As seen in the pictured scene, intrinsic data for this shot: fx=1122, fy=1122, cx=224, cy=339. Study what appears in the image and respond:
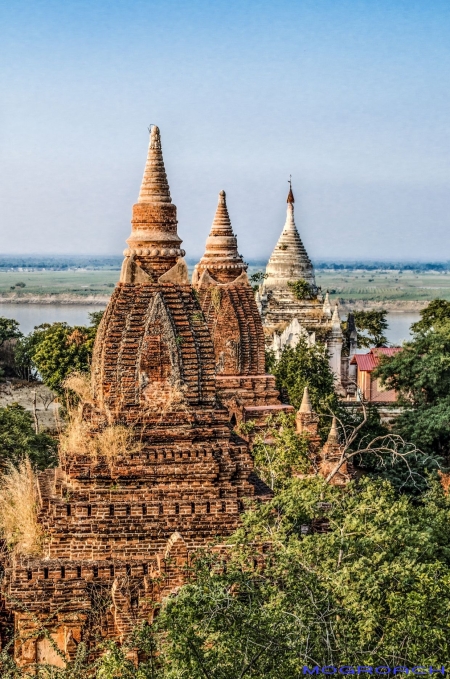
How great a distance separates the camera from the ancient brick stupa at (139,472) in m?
14.3

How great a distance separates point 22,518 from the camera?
15.3 meters

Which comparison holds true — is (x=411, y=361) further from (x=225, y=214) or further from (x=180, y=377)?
(x=180, y=377)

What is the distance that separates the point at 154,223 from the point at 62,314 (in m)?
127

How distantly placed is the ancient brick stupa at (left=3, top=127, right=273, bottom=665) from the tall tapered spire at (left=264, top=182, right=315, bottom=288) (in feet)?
106

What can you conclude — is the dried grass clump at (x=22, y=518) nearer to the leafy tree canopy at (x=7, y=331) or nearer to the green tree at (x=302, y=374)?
the green tree at (x=302, y=374)

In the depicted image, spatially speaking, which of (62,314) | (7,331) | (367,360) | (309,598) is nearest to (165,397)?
(309,598)

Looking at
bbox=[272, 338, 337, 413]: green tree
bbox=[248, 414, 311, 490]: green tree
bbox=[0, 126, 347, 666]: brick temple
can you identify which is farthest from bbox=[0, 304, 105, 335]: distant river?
bbox=[0, 126, 347, 666]: brick temple

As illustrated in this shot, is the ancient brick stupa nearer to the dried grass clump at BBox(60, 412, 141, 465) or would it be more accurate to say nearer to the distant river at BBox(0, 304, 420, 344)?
the dried grass clump at BBox(60, 412, 141, 465)

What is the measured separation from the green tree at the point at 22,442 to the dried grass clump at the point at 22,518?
9855mm

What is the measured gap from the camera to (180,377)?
16.1 m

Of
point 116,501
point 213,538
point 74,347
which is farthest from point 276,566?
point 74,347

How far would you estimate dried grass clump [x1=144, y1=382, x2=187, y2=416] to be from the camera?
16.0 m

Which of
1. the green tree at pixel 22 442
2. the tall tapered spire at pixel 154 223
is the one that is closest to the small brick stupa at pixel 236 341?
the green tree at pixel 22 442

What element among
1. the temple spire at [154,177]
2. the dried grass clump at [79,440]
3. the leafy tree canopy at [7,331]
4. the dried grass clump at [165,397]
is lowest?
the leafy tree canopy at [7,331]
